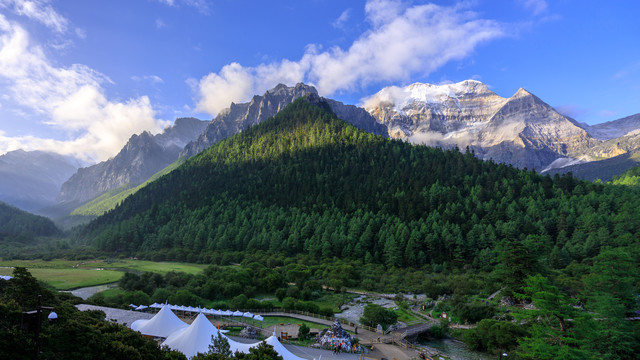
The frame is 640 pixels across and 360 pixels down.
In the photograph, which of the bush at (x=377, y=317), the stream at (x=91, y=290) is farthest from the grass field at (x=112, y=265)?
the bush at (x=377, y=317)

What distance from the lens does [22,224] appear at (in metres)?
176

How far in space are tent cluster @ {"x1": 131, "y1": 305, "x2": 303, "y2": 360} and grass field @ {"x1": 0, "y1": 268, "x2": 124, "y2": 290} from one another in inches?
1763

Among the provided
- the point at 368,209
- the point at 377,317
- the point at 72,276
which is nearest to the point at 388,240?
the point at 368,209

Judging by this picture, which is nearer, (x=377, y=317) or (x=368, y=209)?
(x=377, y=317)

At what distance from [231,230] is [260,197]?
89.6 feet

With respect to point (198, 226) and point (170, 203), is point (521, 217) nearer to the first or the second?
point (198, 226)

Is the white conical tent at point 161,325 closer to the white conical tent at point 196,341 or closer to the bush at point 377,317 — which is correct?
the white conical tent at point 196,341

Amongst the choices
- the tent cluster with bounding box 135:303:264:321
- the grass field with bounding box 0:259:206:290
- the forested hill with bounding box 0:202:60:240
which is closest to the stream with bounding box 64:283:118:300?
the grass field with bounding box 0:259:206:290

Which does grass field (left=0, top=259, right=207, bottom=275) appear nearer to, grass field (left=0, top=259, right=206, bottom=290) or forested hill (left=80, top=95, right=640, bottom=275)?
grass field (left=0, top=259, right=206, bottom=290)

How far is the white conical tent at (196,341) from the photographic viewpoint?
1196 inches

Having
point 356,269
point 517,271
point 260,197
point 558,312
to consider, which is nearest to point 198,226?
point 260,197

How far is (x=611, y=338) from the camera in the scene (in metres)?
32.6

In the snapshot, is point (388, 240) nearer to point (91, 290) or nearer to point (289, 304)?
point (289, 304)

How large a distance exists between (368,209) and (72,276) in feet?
288
